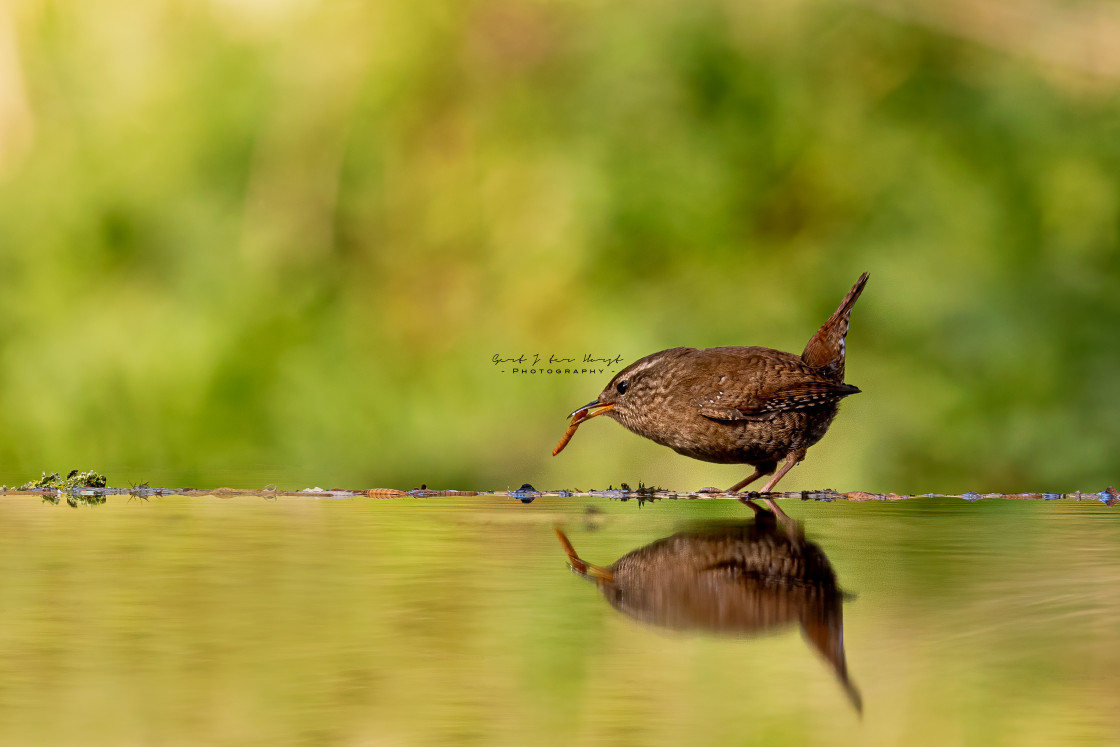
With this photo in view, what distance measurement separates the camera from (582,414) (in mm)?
4672

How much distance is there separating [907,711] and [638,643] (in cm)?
49

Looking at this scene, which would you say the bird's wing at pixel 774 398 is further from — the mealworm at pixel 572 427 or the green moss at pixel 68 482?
the green moss at pixel 68 482

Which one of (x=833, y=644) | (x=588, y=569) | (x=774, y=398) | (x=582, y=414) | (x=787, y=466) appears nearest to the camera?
(x=833, y=644)

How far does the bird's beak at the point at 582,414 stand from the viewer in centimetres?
462

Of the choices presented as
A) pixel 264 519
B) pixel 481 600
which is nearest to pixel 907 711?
pixel 481 600

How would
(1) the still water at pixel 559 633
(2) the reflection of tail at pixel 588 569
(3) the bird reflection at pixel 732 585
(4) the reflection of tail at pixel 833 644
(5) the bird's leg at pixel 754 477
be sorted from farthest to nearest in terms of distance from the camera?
(5) the bird's leg at pixel 754 477
(2) the reflection of tail at pixel 588 569
(3) the bird reflection at pixel 732 585
(4) the reflection of tail at pixel 833 644
(1) the still water at pixel 559 633

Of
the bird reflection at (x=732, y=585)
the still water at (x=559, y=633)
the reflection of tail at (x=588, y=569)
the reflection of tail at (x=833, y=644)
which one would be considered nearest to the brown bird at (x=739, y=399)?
the still water at (x=559, y=633)

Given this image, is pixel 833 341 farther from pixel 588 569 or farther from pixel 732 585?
pixel 732 585

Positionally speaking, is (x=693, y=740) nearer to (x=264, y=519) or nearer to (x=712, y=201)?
(x=264, y=519)

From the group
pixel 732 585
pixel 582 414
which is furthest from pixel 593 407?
pixel 732 585

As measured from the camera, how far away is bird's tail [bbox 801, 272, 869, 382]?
14.9ft

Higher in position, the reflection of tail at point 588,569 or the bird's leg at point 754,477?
the bird's leg at point 754,477

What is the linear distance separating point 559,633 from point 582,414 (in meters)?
2.74

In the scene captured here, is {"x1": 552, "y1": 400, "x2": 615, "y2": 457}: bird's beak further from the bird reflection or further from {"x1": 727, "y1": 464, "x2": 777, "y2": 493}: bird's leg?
the bird reflection
